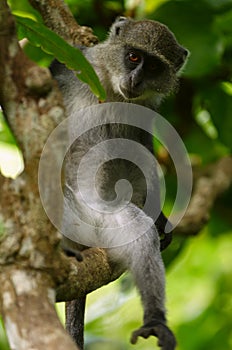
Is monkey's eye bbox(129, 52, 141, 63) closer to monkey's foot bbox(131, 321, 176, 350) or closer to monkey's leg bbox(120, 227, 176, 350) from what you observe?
monkey's leg bbox(120, 227, 176, 350)

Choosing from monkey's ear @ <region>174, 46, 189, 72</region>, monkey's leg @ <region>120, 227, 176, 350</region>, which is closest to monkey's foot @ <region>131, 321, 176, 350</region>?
monkey's leg @ <region>120, 227, 176, 350</region>

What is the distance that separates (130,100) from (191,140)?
1.78 m

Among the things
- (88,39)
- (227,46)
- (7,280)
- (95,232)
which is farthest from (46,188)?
(227,46)

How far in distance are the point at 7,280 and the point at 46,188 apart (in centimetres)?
36

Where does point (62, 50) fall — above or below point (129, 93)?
above

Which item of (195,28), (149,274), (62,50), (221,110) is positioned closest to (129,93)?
(195,28)

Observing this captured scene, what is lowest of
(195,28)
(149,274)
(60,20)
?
(149,274)

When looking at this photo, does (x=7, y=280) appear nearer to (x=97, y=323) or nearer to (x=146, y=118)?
(x=146, y=118)

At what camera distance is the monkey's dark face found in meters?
5.83

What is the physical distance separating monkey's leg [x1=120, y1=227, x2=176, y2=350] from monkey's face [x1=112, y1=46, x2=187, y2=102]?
125cm

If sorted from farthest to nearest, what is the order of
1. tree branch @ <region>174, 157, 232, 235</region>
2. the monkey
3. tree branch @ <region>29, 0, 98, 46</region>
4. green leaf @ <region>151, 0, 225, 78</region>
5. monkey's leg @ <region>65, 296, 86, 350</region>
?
green leaf @ <region>151, 0, 225, 78</region>
tree branch @ <region>174, 157, 232, 235</region>
tree branch @ <region>29, 0, 98, 46</region>
monkey's leg @ <region>65, 296, 86, 350</region>
the monkey

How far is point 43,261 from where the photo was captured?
2908 mm

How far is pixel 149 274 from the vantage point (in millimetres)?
4797

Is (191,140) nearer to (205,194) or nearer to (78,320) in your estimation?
(205,194)
